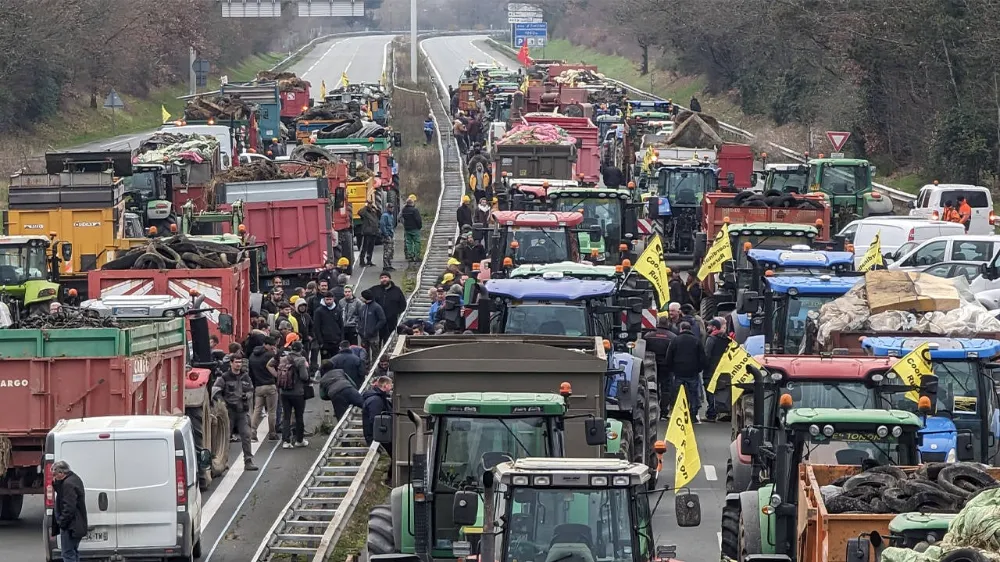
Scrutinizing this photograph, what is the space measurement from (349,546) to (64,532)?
2.93 m

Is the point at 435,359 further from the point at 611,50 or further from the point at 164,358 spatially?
the point at 611,50

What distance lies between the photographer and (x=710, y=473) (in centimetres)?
2222

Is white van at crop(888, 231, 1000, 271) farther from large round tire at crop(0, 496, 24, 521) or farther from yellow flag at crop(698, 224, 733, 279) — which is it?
large round tire at crop(0, 496, 24, 521)

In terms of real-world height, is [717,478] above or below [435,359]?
below

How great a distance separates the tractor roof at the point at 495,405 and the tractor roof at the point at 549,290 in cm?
683

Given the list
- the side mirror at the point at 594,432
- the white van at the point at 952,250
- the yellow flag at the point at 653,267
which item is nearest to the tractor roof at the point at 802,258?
the yellow flag at the point at 653,267

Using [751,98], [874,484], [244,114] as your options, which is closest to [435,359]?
[874,484]

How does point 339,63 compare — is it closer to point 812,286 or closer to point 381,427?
point 812,286

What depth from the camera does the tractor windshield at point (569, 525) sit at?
1169cm

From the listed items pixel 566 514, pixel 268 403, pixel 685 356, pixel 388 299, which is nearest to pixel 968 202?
pixel 388 299

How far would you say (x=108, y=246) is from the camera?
3369 centimetres

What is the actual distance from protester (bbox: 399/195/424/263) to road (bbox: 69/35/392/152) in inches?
1447

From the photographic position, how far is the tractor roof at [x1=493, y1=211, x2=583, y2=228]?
29.1 metres

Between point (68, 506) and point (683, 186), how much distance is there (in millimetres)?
27049
